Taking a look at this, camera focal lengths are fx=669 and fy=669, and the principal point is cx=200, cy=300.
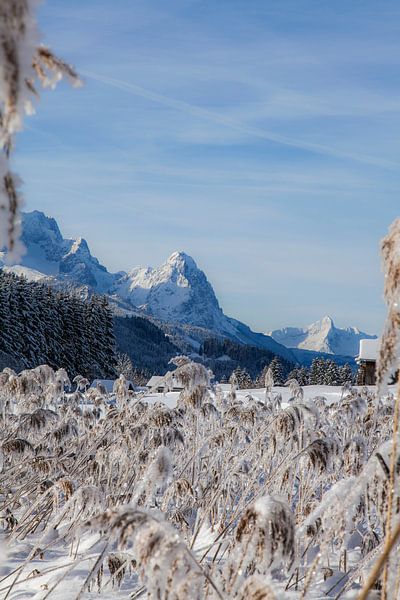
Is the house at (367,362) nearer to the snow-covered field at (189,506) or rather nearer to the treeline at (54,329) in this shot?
the treeline at (54,329)

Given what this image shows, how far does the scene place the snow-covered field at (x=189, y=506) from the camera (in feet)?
5.26

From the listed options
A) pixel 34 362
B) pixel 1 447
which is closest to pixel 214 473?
pixel 1 447

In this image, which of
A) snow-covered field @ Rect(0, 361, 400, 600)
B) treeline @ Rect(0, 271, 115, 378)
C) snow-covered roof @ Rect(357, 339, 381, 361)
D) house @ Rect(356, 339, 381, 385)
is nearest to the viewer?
snow-covered field @ Rect(0, 361, 400, 600)

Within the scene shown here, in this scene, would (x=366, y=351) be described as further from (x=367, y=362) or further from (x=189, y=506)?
(x=189, y=506)

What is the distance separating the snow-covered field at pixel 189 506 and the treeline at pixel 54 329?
4687 cm

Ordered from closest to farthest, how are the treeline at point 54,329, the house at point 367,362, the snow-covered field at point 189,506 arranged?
the snow-covered field at point 189,506
the house at point 367,362
the treeline at point 54,329

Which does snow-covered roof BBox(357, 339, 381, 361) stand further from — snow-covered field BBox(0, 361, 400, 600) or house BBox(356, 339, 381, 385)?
snow-covered field BBox(0, 361, 400, 600)

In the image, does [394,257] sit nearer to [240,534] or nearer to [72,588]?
[240,534]

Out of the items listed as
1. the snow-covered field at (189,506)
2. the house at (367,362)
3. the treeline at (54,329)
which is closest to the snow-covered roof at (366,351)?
the house at (367,362)

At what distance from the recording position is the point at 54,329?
59812mm

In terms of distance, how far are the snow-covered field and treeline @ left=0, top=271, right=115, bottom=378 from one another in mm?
46865

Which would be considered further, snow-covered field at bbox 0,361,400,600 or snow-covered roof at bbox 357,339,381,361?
snow-covered roof at bbox 357,339,381,361

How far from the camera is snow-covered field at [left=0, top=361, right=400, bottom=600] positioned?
1.60 meters

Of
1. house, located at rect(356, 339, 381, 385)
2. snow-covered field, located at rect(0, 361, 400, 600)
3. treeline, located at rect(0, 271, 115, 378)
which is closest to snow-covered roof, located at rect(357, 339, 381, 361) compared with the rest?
house, located at rect(356, 339, 381, 385)
